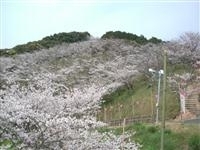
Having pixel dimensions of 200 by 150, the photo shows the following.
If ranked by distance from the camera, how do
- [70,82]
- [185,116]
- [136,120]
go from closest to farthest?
[136,120] → [185,116] → [70,82]

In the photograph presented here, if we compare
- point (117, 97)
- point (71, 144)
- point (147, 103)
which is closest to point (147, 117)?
point (147, 103)

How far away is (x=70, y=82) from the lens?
48344 mm

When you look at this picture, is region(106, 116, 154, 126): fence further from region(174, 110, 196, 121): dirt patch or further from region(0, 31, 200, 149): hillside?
region(174, 110, 196, 121): dirt patch

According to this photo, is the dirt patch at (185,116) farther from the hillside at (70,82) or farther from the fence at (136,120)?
the fence at (136,120)

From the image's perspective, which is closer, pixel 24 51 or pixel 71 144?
pixel 71 144

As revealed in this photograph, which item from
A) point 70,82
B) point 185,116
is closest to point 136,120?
point 185,116

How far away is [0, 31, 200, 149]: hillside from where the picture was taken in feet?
44.8

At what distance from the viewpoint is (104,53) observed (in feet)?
199

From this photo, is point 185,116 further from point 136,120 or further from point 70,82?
point 70,82

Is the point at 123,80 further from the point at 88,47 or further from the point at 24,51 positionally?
the point at 24,51

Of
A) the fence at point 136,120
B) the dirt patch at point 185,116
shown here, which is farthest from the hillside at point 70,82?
the fence at point 136,120

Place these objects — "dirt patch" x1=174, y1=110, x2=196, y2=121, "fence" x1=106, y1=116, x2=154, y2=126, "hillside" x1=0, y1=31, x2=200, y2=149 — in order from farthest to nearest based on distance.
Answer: "dirt patch" x1=174, y1=110, x2=196, y2=121 → "fence" x1=106, y1=116, x2=154, y2=126 → "hillside" x1=0, y1=31, x2=200, y2=149

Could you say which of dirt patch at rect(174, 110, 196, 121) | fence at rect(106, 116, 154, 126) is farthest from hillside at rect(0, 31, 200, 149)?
fence at rect(106, 116, 154, 126)

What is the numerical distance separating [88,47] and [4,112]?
49.8 m
